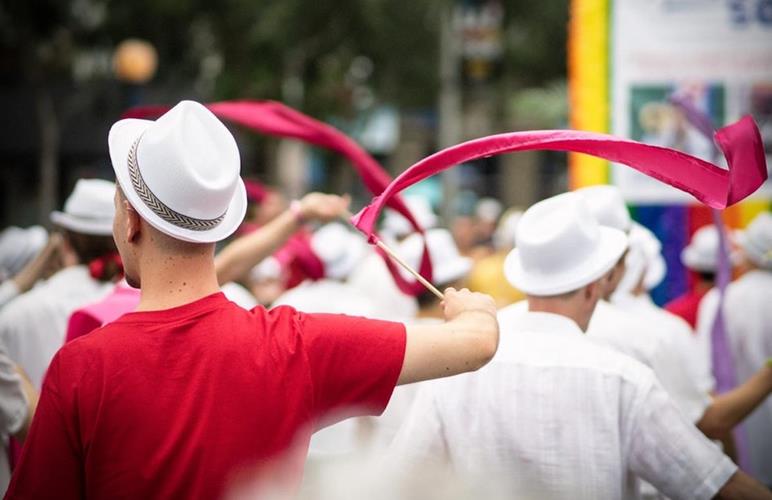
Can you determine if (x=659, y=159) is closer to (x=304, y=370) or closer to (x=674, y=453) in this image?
(x=674, y=453)

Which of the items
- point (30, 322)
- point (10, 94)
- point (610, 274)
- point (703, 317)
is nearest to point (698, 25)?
point (703, 317)

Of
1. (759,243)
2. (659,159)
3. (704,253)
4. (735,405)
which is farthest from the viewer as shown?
(704,253)

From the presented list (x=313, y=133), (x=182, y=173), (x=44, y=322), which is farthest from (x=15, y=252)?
(x=182, y=173)

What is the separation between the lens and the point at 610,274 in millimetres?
3975

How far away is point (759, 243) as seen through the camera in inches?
262

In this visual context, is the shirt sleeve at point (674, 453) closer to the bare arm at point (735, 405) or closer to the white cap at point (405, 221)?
the bare arm at point (735, 405)

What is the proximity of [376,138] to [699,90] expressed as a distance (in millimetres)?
35292

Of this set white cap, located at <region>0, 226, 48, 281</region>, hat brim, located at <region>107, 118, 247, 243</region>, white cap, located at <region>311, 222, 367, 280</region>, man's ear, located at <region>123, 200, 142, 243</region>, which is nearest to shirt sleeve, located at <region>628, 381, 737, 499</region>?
hat brim, located at <region>107, 118, 247, 243</region>

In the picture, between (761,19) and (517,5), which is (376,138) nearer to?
(517,5)

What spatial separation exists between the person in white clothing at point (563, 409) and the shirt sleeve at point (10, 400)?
4.06 ft

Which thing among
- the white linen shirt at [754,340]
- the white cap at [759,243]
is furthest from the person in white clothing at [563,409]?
the white cap at [759,243]

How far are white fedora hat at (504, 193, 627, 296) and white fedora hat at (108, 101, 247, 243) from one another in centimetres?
139

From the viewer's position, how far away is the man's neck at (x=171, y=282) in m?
2.54

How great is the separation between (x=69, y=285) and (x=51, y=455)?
2.73 metres
